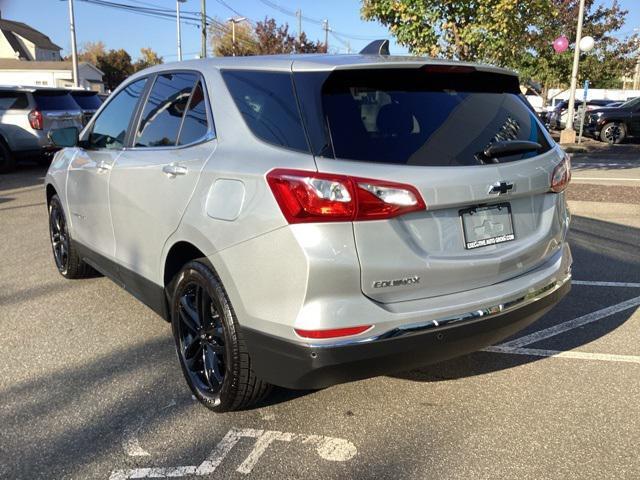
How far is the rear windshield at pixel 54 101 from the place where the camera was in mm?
12508

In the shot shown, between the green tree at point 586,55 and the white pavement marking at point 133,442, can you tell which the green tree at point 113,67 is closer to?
the green tree at point 586,55

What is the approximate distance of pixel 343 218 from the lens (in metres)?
2.38

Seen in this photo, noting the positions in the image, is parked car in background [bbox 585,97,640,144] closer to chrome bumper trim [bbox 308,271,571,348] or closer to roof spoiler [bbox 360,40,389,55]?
roof spoiler [bbox 360,40,389,55]

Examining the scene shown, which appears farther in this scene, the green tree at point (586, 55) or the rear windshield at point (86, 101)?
the green tree at point (586, 55)

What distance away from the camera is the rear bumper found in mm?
2457

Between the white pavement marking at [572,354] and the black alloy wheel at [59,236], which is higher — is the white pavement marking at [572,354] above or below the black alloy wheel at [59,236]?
below

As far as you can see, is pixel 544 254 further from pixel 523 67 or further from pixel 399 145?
pixel 523 67

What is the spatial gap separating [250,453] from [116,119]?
2.66 meters

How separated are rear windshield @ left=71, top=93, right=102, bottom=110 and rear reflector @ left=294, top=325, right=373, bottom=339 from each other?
13.1 meters

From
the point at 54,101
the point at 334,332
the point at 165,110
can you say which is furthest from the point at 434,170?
the point at 54,101

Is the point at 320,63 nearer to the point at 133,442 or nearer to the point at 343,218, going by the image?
the point at 343,218

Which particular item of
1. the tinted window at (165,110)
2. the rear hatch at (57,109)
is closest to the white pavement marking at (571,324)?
the tinted window at (165,110)

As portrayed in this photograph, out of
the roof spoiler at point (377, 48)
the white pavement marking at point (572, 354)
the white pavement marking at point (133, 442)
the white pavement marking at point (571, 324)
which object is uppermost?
the roof spoiler at point (377, 48)

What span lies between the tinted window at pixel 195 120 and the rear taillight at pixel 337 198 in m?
0.90
